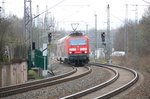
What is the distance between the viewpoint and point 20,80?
2586 centimetres

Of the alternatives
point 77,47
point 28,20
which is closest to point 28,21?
point 28,20

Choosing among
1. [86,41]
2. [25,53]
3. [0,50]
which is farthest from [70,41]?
[0,50]

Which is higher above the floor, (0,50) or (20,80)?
(0,50)

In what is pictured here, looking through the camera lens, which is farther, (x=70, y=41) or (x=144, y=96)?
(x=70, y=41)

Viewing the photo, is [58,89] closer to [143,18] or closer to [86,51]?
[86,51]

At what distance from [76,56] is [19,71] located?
16.3 m

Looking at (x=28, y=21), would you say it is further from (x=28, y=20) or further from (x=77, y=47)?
(x=77, y=47)

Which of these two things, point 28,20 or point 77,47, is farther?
point 77,47

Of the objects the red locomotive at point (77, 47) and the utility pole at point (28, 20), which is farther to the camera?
the red locomotive at point (77, 47)

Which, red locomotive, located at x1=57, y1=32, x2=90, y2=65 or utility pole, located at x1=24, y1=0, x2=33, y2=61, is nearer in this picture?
utility pole, located at x1=24, y1=0, x2=33, y2=61

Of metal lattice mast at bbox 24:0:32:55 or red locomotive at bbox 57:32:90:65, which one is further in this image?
red locomotive at bbox 57:32:90:65

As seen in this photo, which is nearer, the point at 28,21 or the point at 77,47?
the point at 28,21

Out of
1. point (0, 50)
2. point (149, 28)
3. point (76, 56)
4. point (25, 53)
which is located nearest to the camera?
point (0, 50)

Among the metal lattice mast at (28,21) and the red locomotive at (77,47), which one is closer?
the metal lattice mast at (28,21)
